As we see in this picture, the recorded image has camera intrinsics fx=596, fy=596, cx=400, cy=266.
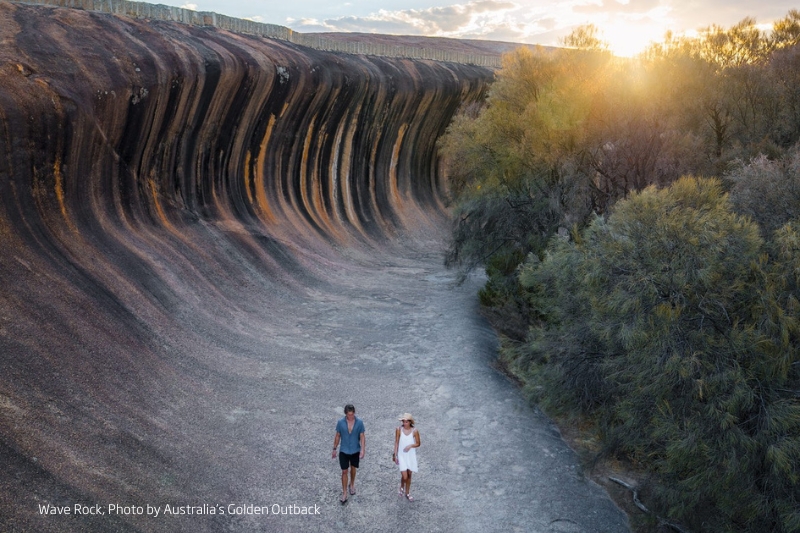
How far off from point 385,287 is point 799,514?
1764cm

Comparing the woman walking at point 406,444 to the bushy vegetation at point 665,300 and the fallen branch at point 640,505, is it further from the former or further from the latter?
the fallen branch at point 640,505

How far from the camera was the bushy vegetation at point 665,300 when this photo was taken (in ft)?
25.7

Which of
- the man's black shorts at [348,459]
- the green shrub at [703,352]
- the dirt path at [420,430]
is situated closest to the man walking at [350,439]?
the man's black shorts at [348,459]

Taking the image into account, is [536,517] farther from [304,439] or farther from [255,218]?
[255,218]

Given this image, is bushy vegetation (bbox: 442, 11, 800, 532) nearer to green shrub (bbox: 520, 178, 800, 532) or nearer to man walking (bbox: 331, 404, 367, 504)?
green shrub (bbox: 520, 178, 800, 532)

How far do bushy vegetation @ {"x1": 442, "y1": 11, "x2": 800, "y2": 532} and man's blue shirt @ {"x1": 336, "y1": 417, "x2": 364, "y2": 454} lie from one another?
13.4 feet

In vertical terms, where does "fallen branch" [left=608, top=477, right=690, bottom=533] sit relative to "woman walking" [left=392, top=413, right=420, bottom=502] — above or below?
below

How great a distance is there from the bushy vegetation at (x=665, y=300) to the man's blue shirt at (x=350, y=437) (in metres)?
4.08

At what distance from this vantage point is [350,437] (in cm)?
901

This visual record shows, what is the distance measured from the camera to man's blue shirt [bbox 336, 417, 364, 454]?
899 centimetres

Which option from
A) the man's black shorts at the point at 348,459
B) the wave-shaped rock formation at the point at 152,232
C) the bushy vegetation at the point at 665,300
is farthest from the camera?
the wave-shaped rock formation at the point at 152,232

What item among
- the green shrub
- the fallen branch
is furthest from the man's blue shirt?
the fallen branch

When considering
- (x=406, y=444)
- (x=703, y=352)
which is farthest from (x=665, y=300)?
(x=406, y=444)

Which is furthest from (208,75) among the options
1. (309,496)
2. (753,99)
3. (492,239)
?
(753,99)
